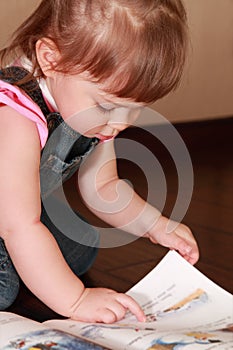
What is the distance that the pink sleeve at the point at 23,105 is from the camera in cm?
84

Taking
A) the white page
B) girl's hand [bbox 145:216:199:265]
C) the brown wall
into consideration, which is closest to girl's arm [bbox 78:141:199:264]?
girl's hand [bbox 145:216:199:265]

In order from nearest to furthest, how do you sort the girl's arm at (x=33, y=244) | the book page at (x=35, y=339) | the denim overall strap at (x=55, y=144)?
the book page at (x=35, y=339) < the girl's arm at (x=33, y=244) < the denim overall strap at (x=55, y=144)

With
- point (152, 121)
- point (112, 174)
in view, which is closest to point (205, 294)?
point (112, 174)

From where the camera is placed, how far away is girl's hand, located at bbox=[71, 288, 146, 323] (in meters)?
0.78

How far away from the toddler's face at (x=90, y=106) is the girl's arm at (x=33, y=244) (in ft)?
0.23

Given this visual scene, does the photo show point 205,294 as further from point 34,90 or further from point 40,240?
point 34,90

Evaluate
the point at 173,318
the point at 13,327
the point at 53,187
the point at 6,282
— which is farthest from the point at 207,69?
the point at 13,327

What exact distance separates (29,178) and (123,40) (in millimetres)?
185

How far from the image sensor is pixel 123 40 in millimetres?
793

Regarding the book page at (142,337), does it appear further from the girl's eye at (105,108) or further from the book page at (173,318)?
the girl's eye at (105,108)

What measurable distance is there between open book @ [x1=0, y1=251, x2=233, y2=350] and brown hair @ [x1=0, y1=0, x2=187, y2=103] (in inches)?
9.1

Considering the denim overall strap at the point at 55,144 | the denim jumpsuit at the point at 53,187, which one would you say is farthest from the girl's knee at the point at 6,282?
the denim overall strap at the point at 55,144

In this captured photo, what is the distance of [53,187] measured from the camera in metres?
1.06

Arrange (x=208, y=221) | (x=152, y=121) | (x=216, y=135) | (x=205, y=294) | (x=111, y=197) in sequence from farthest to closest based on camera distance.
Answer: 1. (x=216, y=135)
2. (x=152, y=121)
3. (x=208, y=221)
4. (x=111, y=197)
5. (x=205, y=294)
